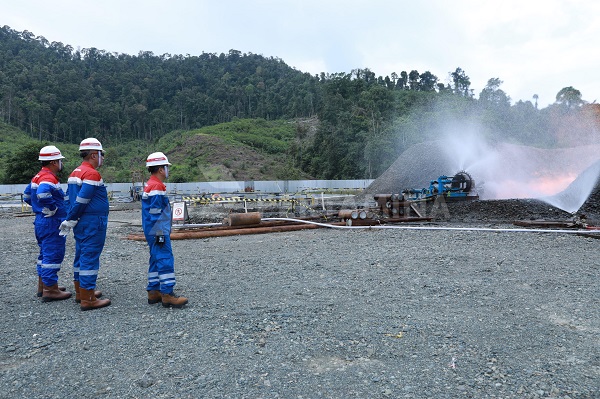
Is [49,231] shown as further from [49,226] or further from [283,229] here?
[283,229]

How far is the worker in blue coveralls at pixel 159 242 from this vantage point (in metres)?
4.93

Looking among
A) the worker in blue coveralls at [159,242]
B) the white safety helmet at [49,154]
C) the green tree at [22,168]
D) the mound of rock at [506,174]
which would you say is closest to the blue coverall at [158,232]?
the worker in blue coveralls at [159,242]

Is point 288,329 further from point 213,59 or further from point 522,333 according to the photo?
point 213,59

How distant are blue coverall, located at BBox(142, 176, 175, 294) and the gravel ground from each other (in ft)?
1.20

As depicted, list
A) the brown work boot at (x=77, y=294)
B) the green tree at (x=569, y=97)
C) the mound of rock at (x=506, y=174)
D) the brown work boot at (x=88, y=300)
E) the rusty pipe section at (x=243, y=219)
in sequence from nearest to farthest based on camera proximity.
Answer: the brown work boot at (x=88, y=300) → the brown work boot at (x=77, y=294) → the rusty pipe section at (x=243, y=219) → the mound of rock at (x=506, y=174) → the green tree at (x=569, y=97)

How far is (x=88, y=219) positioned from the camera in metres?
5.01

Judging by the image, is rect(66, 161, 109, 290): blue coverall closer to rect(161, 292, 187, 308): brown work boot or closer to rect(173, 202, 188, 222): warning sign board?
rect(161, 292, 187, 308): brown work boot

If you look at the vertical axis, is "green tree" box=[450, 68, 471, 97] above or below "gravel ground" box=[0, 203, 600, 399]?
above

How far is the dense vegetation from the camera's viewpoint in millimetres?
45938

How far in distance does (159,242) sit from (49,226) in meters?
1.77

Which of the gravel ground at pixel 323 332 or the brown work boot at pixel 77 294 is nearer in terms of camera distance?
the gravel ground at pixel 323 332

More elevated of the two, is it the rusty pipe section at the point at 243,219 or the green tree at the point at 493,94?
the green tree at the point at 493,94

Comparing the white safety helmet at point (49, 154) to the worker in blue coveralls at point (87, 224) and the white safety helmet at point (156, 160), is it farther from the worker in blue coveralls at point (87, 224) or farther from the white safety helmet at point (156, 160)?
the white safety helmet at point (156, 160)

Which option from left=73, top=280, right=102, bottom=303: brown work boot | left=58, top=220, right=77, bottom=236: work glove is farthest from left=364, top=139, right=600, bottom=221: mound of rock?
left=58, top=220, right=77, bottom=236: work glove
